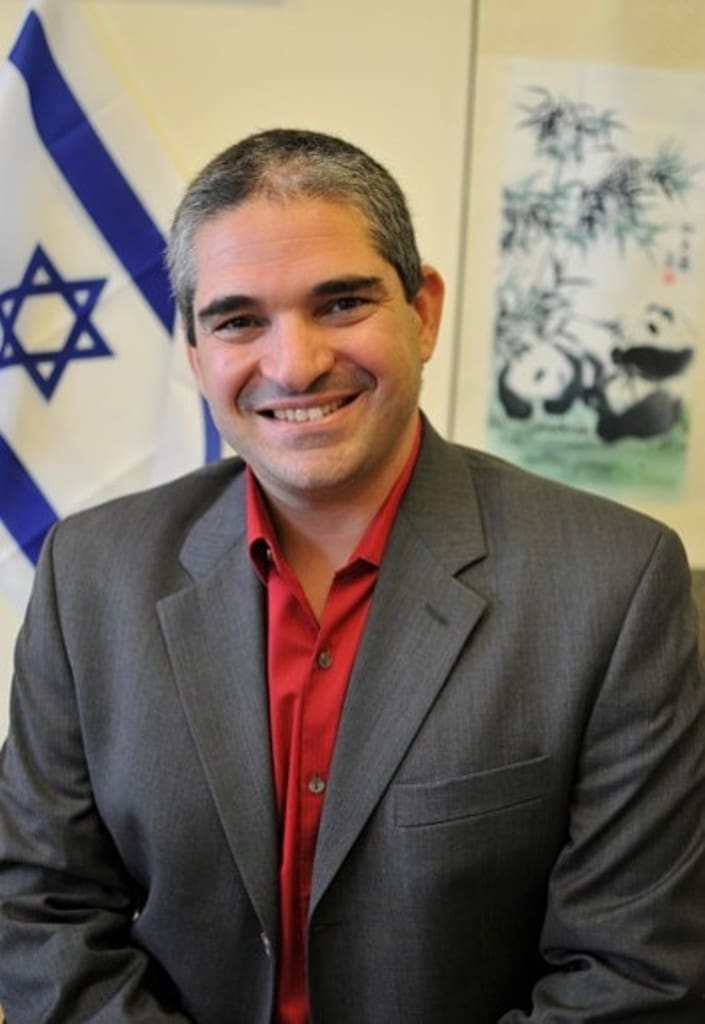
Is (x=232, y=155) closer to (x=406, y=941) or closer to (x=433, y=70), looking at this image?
(x=433, y=70)

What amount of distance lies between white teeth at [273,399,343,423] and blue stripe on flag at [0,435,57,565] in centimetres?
85

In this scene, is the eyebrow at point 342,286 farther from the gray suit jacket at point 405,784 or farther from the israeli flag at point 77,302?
the israeli flag at point 77,302

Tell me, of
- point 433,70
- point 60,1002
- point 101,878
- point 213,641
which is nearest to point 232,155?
point 213,641

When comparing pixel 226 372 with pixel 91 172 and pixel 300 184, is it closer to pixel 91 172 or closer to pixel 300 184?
pixel 300 184

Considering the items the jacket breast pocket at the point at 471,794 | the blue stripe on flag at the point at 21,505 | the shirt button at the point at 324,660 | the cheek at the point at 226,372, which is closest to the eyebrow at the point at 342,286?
the cheek at the point at 226,372

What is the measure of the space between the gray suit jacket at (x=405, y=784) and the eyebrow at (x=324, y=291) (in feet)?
0.80

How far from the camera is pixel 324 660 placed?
3.74 ft

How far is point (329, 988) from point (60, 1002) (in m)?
0.31

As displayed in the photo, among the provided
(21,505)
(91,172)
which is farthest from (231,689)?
(91,172)

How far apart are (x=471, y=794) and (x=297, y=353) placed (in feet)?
1.70

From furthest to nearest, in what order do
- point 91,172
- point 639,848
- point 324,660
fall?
point 91,172, point 324,660, point 639,848

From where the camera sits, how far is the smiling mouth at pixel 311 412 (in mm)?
1081

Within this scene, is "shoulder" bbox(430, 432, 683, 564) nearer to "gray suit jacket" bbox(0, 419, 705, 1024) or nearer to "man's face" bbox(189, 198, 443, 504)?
"gray suit jacket" bbox(0, 419, 705, 1024)

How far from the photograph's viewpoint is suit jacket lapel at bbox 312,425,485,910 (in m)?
1.07
